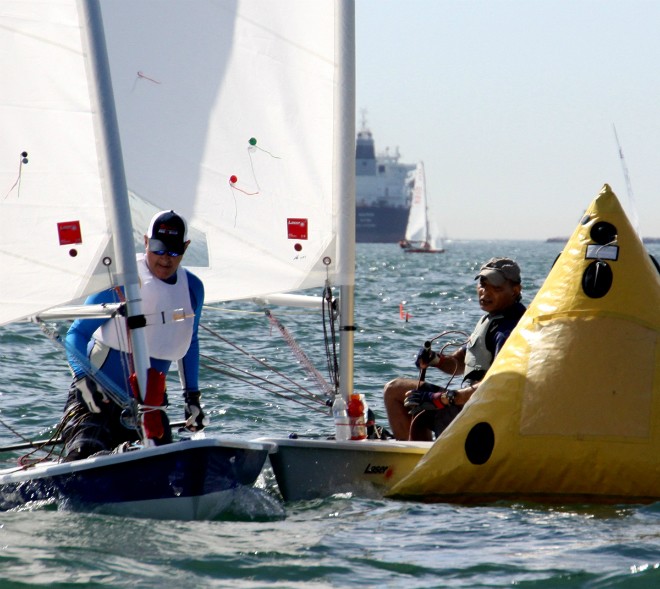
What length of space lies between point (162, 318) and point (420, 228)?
71325 millimetres

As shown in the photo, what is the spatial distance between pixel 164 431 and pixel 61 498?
1.82 feet

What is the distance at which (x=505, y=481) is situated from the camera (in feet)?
21.2

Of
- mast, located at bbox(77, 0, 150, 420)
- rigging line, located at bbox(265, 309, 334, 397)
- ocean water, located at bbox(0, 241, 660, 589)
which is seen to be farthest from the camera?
rigging line, located at bbox(265, 309, 334, 397)

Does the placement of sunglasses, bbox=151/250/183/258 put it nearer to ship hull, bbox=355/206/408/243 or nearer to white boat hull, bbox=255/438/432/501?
white boat hull, bbox=255/438/432/501

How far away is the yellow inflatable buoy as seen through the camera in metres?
6.37

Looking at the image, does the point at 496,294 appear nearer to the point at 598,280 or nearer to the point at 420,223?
the point at 598,280

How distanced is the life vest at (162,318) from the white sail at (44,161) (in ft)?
0.92

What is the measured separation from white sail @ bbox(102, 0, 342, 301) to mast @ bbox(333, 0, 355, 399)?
0.13 ft

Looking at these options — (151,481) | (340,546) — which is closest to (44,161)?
(151,481)

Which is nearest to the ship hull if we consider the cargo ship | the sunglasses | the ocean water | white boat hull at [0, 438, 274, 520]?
the cargo ship

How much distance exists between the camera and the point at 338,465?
6621 mm

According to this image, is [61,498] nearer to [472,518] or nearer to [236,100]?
[472,518]

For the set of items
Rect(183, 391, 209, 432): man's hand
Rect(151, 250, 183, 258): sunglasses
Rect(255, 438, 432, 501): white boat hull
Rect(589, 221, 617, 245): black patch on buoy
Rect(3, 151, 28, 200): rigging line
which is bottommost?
Rect(255, 438, 432, 501): white boat hull

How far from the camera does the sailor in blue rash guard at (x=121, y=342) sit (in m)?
6.10
